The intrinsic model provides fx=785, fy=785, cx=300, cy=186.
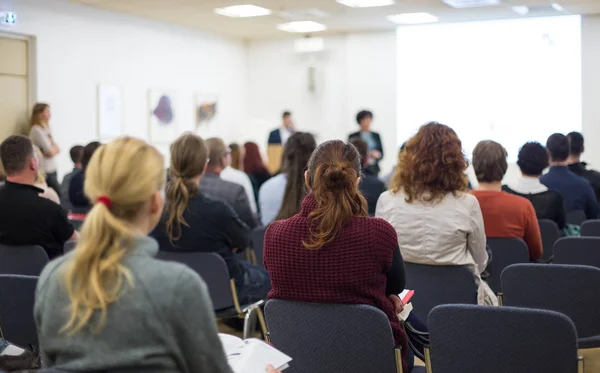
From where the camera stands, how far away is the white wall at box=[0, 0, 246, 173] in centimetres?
977

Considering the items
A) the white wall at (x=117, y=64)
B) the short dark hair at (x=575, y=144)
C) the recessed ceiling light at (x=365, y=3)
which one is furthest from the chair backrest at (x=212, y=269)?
the recessed ceiling light at (x=365, y=3)

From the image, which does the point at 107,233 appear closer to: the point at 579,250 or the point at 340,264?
the point at 340,264

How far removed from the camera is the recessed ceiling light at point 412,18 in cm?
1143

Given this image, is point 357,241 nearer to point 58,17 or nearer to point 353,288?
point 353,288

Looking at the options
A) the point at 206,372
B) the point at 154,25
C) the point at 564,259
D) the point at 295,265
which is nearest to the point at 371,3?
the point at 154,25

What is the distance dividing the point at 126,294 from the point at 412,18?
1066cm

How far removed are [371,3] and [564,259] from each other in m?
6.93

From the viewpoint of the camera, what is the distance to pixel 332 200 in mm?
2633

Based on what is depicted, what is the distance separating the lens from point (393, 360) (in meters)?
2.60

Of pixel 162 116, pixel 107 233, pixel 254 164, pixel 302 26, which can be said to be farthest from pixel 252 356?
pixel 302 26

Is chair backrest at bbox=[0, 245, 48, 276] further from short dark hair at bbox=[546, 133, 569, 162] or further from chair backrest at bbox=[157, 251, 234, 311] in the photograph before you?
short dark hair at bbox=[546, 133, 569, 162]

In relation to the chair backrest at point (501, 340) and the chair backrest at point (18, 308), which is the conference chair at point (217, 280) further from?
the chair backrest at point (501, 340)

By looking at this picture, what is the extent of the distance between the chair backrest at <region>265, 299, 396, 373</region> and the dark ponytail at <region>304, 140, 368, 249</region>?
0.23 meters

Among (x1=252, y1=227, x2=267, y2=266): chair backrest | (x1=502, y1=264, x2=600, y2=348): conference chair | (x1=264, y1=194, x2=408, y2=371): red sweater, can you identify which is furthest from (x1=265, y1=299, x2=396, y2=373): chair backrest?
(x1=252, y1=227, x2=267, y2=266): chair backrest
